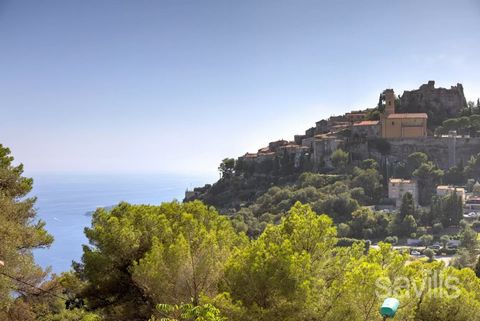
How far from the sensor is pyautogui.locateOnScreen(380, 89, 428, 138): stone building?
6544 centimetres

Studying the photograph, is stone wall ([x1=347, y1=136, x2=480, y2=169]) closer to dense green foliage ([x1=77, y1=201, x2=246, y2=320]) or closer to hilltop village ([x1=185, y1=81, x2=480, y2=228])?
hilltop village ([x1=185, y1=81, x2=480, y2=228])

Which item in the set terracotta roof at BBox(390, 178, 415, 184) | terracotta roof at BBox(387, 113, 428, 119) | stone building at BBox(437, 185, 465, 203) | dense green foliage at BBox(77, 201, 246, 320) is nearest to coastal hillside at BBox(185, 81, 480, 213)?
terracotta roof at BBox(387, 113, 428, 119)

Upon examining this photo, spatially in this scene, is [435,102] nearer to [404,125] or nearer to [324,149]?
[404,125]

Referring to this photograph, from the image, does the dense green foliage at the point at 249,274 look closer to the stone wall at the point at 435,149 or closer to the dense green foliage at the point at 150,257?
the dense green foliage at the point at 150,257

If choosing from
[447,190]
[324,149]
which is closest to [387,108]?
[324,149]

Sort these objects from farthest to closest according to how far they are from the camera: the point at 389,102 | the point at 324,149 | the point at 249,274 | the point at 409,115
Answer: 1. the point at 324,149
2. the point at 389,102
3. the point at 409,115
4. the point at 249,274

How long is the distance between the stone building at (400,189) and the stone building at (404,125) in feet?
31.9

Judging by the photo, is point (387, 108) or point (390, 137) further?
point (387, 108)

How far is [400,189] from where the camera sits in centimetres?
5750

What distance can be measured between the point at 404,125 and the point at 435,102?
10.6 m

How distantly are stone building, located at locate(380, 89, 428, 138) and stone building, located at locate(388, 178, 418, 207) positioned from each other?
972 centimetres

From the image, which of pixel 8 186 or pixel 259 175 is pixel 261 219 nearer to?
pixel 259 175

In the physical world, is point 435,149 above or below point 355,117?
below

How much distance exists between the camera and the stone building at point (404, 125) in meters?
65.4
